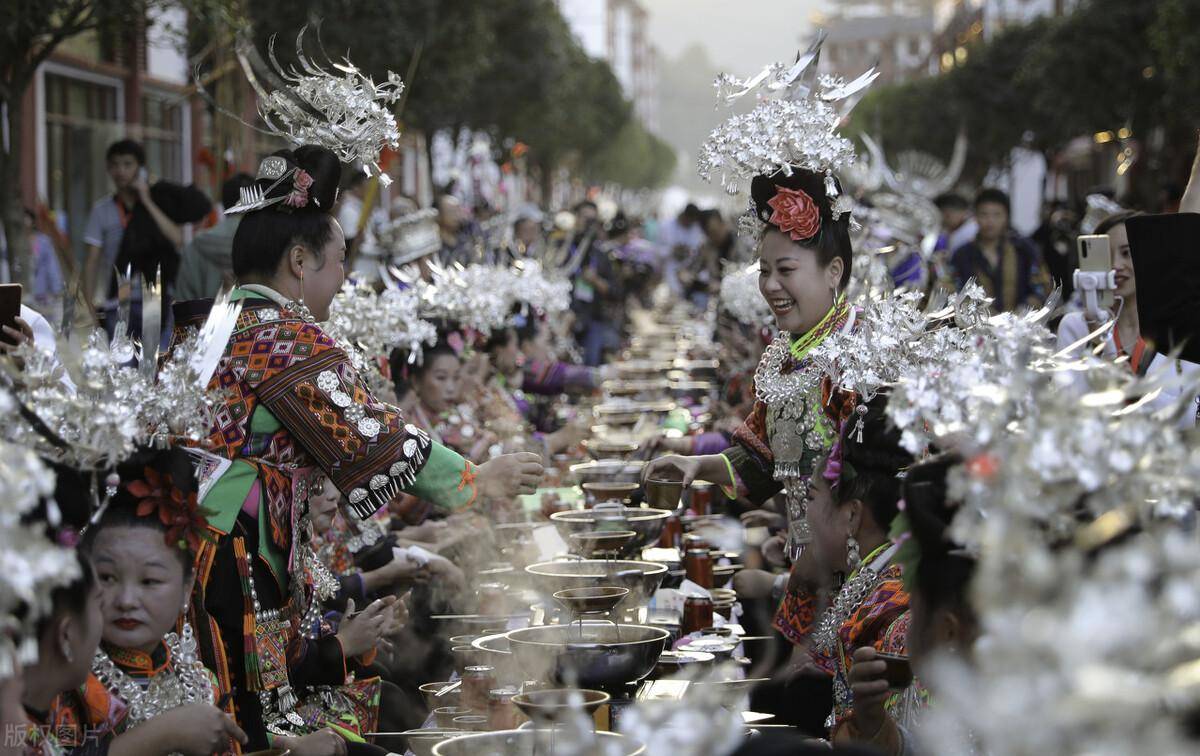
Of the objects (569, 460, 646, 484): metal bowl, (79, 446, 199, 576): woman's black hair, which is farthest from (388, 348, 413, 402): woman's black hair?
(79, 446, 199, 576): woman's black hair

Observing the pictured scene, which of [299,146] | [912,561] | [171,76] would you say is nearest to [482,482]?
[299,146]

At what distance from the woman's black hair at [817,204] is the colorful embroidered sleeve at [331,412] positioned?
51.7 inches

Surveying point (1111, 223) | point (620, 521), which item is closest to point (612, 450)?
point (620, 521)

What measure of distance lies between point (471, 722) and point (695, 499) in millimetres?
2598

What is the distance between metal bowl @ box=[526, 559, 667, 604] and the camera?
390 centimetres

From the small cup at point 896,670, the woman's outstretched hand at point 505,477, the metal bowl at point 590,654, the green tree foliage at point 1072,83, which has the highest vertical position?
the green tree foliage at point 1072,83

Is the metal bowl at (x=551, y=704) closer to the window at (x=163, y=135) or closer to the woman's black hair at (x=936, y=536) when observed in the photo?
the woman's black hair at (x=936, y=536)

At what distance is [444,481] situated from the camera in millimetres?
3732

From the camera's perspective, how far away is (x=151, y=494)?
2.82 metres

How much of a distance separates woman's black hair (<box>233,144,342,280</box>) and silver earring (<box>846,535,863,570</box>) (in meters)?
1.49

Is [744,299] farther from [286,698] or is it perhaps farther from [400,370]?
[286,698]

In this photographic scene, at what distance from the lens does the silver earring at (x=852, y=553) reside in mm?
3633

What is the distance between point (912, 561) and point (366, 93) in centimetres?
→ 223

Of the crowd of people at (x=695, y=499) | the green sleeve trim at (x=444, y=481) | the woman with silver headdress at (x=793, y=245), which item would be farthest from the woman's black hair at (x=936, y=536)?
the woman with silver headdress at (x=793, y=245)
